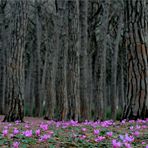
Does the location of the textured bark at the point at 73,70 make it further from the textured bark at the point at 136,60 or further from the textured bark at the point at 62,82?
the textured bark at the point at 136,60

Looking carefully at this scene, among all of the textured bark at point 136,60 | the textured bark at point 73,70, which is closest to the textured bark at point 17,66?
the textured bark at point 73,70

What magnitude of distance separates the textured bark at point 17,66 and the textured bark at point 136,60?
141 inches

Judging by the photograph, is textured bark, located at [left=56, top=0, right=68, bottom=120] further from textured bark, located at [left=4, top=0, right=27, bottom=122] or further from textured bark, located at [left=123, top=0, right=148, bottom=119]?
textured bark, located at [left=123, top=0, right=148, bottom=119]

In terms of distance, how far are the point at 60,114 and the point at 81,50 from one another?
3.59 metres

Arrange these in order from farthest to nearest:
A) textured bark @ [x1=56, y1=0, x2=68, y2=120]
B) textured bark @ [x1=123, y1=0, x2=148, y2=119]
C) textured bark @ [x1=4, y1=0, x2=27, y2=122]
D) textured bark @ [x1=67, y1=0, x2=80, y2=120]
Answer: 1. textured bark @ [x1=56, y1=0, x2=68, y2=120]
2. textured bark @ [x1=67, y1=0, x2=80, y2=120]
3. textured bark @ [x1=4, y1=0, x2=27, y2=122]
4. textured bark @ [x1=123, y1=0, x2=148, y2=119]

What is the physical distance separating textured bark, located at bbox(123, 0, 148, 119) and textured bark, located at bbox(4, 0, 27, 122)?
3590 mm

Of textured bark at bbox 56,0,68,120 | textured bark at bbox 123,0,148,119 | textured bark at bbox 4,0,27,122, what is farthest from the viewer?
textured bark at bbox 56,0,68,120

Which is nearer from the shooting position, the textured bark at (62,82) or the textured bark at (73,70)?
the textured bark at (73,70)

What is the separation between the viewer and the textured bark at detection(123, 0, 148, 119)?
7148 mm

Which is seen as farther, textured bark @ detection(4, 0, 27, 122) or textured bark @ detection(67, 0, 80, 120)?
textured bark @ detection(67, 0, 80, 120)

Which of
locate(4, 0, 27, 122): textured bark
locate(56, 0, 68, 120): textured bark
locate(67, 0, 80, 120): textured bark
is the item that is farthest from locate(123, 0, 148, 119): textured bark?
locate(56, 0, 68, 120): textured bark

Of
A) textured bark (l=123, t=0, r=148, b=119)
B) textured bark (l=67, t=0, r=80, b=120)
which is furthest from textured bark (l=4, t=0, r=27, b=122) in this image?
textured bark (l=123, t=0, r=148, b=119)

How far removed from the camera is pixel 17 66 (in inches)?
366

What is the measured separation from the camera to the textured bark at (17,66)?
30.0 feet
